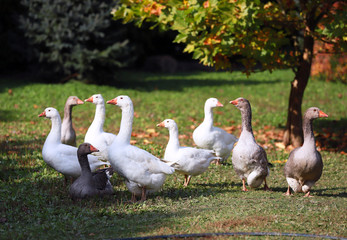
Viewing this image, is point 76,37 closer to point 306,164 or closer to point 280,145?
point 280,145

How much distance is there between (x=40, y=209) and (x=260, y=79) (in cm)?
2051

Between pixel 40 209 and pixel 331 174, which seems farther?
pixel 331 174

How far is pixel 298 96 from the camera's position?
11523 millimetres

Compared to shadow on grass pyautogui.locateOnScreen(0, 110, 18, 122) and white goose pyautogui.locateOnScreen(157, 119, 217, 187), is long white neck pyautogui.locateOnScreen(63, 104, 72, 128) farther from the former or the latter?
shadow on grass pyautogui.locateOnScreen(0, 110, 18, 122)

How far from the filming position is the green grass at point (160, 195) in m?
5.43

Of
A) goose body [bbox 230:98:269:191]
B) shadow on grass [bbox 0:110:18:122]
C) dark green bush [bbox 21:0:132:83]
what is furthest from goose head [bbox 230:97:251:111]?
dark green bush [bbox 21:0:132:83]

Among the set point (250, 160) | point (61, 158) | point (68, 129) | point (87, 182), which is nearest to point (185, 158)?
point (250, 160)

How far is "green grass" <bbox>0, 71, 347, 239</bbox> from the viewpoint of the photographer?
5430mm

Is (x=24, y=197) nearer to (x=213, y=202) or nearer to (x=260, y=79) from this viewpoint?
Answer: (x=213, y=202)

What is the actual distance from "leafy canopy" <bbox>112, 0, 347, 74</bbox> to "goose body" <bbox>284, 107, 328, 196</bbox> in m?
2.75

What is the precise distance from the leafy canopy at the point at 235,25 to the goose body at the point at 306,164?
108 inches

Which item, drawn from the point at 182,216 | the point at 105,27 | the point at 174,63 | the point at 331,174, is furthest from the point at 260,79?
the point at 182,216

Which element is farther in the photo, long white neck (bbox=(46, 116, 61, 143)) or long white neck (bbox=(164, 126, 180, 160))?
long white neck (bbox=(164, 126, 180, 160))

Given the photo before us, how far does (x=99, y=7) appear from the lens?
18781 millimetres
